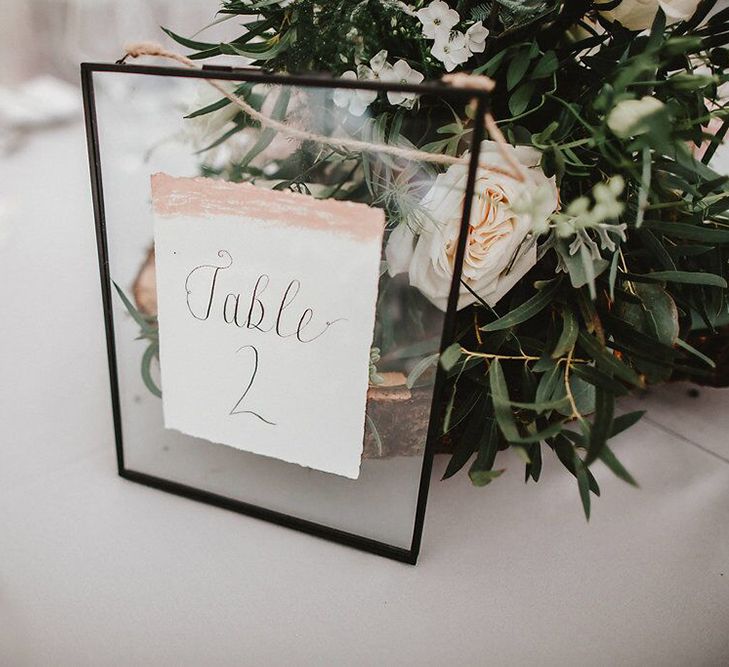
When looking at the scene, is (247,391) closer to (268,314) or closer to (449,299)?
(268,314)

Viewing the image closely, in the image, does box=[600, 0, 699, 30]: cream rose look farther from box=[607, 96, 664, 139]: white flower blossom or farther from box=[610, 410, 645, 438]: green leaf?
box=[610, 410, 645, 438]: green leaf

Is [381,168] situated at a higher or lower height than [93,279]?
higher

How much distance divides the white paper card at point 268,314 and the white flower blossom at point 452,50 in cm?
14

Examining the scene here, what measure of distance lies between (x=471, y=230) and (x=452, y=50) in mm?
134

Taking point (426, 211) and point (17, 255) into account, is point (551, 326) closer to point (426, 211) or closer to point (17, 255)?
point (426, 211)

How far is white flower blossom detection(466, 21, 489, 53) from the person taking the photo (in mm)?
430

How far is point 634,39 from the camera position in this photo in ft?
1.40

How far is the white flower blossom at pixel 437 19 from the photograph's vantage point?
42 centimetres

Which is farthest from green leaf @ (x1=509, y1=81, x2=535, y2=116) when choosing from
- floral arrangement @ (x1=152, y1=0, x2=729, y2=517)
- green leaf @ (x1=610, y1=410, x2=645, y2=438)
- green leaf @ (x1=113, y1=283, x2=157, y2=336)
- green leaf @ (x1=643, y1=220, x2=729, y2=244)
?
green leaf @ (x1=113, y1=283, x2=157, y2=336)

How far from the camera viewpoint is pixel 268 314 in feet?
1.42


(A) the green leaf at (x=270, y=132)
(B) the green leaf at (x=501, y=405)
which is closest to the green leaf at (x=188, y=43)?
(A) the green leaf at (x=270, y=132)

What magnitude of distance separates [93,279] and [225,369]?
0.49 meters

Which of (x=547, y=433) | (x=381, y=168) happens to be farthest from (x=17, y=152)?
(x=547, y=433)

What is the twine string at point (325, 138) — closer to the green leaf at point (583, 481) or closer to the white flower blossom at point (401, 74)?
the white flower blossom at point (401, 74)
